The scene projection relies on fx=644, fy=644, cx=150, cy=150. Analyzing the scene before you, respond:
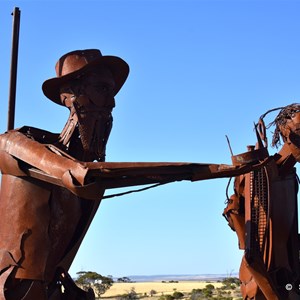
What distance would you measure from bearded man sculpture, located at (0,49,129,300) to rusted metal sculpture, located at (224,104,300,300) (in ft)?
6.09

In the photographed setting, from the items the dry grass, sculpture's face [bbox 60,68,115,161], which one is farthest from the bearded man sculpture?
the dry grass

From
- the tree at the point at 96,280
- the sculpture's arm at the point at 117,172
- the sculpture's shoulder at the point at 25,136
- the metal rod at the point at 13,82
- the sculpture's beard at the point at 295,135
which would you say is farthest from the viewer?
the tree at the point at 96,280

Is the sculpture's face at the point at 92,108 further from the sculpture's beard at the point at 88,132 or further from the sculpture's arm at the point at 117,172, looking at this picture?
the sculpture's arm at the point at 117,172

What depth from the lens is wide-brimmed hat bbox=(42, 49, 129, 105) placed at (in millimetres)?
4074

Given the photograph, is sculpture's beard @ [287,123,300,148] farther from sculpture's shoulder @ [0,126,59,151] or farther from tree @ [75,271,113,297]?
tree @ [75,271,113,297]

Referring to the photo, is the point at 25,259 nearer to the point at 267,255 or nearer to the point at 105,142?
the point at 105,142

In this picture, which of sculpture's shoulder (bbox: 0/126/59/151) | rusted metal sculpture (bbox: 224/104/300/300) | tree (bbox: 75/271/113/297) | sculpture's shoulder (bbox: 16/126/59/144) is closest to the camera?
sculpture's shoulder (bbox: 0/126/59/151)

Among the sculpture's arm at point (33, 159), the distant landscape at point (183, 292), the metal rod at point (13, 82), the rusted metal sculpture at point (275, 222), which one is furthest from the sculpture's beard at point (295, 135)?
the distant landscape at point (183, 292)

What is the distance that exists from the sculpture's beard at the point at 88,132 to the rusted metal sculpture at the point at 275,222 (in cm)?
194

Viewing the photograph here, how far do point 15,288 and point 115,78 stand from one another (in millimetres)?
1509

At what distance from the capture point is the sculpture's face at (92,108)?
3.98 m

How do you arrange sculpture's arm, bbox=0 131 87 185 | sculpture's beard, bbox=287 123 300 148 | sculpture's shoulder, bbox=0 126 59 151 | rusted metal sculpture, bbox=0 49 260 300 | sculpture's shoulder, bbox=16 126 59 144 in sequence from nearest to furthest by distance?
sculpture's arm, bbox=0 131 87 185 < rusted metal sculpture, bbox=0 49 260 300 < sculpture's shoulder, bbox=0 126 59 151 < sculpture's shoulder, bbox=16 126 59 144 < sculpture's beard, bbox=287 123 300 148

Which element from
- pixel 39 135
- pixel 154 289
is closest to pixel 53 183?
pixel 39 135

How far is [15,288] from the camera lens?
3.81m
